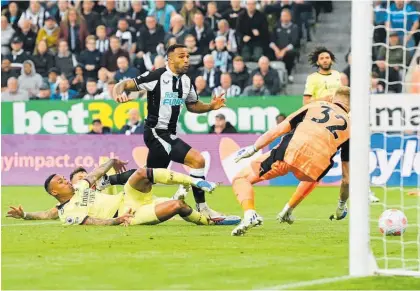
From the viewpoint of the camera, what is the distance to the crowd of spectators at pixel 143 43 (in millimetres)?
23688

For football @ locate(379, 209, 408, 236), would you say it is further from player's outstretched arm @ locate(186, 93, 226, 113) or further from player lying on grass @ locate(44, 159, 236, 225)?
player's outstretched arm @ locate(186, 93, 226, 113)

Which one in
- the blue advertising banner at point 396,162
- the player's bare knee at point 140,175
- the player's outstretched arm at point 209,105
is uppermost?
the player's outstretched arm at point 209,105

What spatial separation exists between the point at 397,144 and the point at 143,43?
7345 millimetres

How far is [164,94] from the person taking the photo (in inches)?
546

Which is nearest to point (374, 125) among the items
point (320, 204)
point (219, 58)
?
point (320, 204)

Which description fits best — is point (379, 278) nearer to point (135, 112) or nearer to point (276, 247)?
point (276, 247)

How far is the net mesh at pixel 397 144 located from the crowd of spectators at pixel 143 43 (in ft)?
7.52

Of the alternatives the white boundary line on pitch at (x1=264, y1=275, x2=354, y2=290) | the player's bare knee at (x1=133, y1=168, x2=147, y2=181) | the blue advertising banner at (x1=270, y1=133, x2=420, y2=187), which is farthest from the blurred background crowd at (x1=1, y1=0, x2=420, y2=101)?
the white boundary line on pitch at (x1=264, y1=275, x2=354, y2=290)

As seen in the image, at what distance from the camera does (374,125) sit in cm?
923

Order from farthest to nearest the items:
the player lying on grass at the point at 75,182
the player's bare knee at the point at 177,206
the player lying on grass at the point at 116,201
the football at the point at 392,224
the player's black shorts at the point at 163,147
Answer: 1. the player's black shorts at the point at 163,147
2. the player lying on grass at the point at 75,182
3. the player lying on grass at the point at 116,201
4. the player's bare knee at the point at 177,206
5. the football at the point at 392,224

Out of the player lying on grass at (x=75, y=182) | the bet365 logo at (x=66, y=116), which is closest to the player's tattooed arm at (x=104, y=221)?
the player lying on grass at (x=75, y=182)

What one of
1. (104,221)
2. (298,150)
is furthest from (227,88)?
(298,150)

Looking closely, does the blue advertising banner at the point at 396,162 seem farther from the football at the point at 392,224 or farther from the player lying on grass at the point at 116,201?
the football at the point at 392,224

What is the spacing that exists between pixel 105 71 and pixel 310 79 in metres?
9.39
